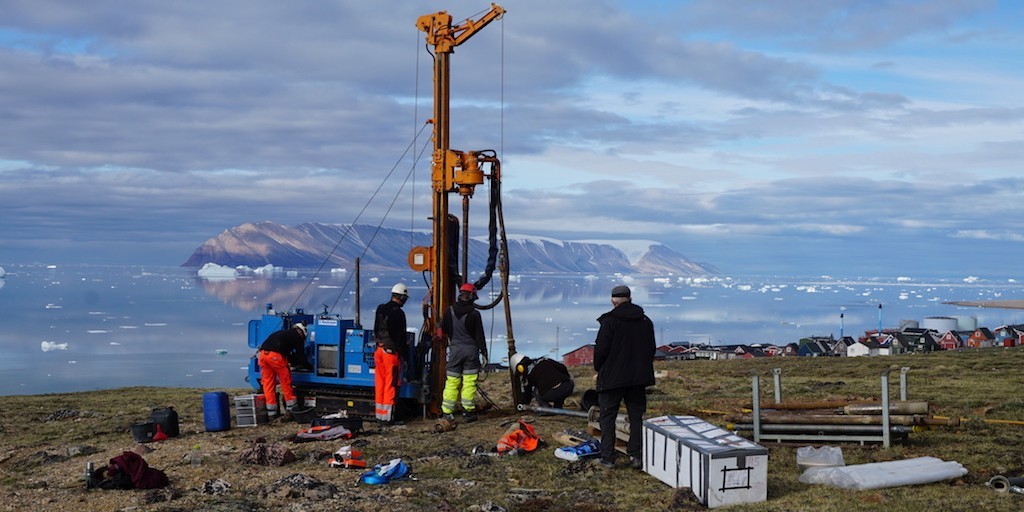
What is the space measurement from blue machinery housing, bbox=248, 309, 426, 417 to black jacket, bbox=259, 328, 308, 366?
6.6 inches

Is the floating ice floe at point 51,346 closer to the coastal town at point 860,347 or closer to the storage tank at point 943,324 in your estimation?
the coastal town at point 860,347

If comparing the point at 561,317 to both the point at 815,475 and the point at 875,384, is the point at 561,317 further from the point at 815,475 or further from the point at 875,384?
the point at 815,475

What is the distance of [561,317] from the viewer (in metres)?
129

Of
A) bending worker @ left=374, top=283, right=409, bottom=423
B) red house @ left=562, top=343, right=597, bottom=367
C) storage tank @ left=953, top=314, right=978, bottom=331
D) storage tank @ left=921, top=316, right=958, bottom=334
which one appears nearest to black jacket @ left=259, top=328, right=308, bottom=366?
bending worker @ left=374, top=283, right=409, bottom=423

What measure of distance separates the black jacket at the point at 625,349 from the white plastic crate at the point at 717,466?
71 cm

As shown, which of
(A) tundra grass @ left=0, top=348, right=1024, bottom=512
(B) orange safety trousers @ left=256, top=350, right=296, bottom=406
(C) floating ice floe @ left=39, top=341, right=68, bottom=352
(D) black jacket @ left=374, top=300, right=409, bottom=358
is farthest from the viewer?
(C) floating ice floe @ left=39, top=341, right=68, bottom=352

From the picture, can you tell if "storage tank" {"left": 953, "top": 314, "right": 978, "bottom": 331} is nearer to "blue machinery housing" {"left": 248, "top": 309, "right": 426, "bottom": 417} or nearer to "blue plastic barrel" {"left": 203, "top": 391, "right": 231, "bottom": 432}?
"blue machinery housing" {"left": 248, "top": 309, "right": 426, "bottom": 417}

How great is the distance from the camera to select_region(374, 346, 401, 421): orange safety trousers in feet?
42.2

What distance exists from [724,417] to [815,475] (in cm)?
381

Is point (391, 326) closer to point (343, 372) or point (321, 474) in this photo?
point (343, 372)

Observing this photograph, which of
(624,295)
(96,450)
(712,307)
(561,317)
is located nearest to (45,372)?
(96,450)

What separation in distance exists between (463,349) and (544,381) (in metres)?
1.89

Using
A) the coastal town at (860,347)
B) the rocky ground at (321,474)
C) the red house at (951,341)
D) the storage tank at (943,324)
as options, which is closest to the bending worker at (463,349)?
the rocky ground at (321,474)

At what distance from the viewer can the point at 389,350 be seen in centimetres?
1280
